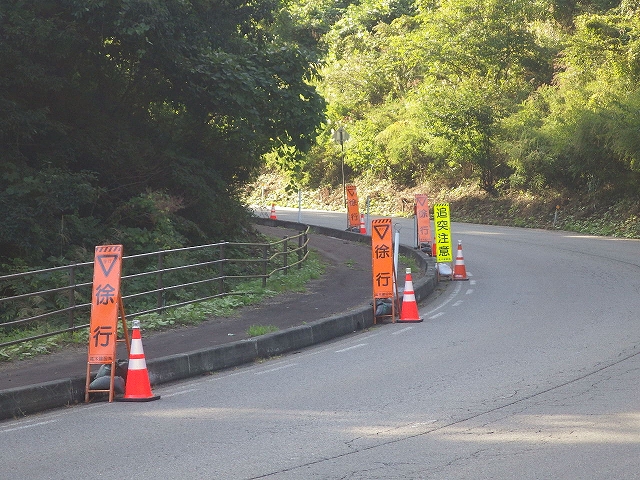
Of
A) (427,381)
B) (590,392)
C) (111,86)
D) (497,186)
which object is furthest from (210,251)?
(497,186)

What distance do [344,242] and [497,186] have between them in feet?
44.1

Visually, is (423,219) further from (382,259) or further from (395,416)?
(395,416)

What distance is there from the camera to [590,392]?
325 inches

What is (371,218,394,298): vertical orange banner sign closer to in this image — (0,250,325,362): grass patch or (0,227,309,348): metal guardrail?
(0,250,325,362): grass patch

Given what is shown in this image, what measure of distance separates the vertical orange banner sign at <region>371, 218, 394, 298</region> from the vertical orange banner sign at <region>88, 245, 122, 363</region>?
5.23 m

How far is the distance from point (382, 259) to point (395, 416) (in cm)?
619

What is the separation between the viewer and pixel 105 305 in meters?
9.18

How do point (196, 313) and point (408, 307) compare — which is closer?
point (196, 313)

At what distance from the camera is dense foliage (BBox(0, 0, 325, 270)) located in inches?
655

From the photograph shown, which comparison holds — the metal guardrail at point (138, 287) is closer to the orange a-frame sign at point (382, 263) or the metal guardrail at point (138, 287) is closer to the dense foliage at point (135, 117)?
the dense foliage at point (135, 117)

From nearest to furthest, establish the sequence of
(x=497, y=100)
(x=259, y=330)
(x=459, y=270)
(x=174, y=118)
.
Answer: (x=259, y=330)
(x=459, y=270)
(x=174, y=118)
(x=497, y=100)

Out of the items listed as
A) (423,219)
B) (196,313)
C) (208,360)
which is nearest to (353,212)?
(423,219)

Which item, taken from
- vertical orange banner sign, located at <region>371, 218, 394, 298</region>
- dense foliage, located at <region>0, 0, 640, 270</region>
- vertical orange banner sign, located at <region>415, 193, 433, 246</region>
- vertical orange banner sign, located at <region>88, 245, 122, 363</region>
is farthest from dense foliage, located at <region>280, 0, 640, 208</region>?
vertical orange banner sign, located at <region>88, 245, 122, 363</region>

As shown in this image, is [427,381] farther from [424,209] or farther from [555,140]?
[555,140]
